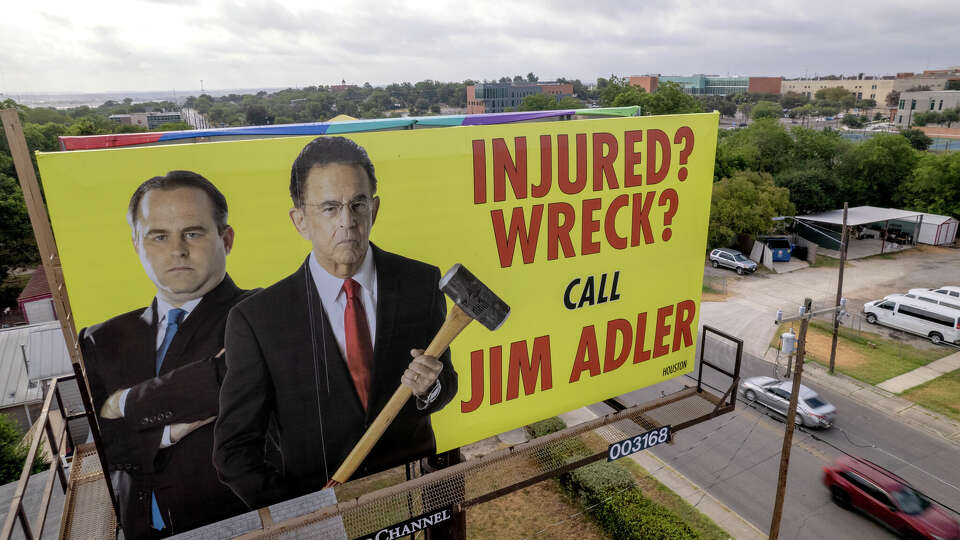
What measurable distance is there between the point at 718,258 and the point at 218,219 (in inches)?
1531

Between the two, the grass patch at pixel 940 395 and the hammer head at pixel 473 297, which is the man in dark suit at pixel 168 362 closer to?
the hammer head at pixel 473 297

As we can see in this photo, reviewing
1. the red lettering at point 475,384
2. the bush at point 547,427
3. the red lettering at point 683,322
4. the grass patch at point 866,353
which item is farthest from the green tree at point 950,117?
the red lettering at point 475,384

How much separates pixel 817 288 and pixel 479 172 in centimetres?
3437

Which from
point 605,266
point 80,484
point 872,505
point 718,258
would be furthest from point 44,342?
point 718,258

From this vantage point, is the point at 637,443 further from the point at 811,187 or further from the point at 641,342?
the point at 811,187

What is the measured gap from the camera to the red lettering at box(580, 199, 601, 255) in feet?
28.3

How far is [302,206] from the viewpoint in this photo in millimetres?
6574

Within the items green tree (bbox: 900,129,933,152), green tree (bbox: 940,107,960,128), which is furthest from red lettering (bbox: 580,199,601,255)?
green tree (bbox: 940,107,960,128)

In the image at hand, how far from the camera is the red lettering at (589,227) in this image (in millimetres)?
8637

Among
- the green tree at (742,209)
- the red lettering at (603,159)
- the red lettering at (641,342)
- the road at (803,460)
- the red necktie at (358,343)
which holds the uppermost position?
the red lettering at (603,159)

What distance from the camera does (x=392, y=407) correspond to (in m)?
7.50

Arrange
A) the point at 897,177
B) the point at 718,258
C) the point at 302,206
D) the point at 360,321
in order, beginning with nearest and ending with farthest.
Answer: the point at 302,206 < the point at 360,321 < the point at 718,258 < the point at 897,177

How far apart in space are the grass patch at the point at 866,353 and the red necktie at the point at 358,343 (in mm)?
22825

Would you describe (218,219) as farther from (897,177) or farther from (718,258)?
(897,177)
